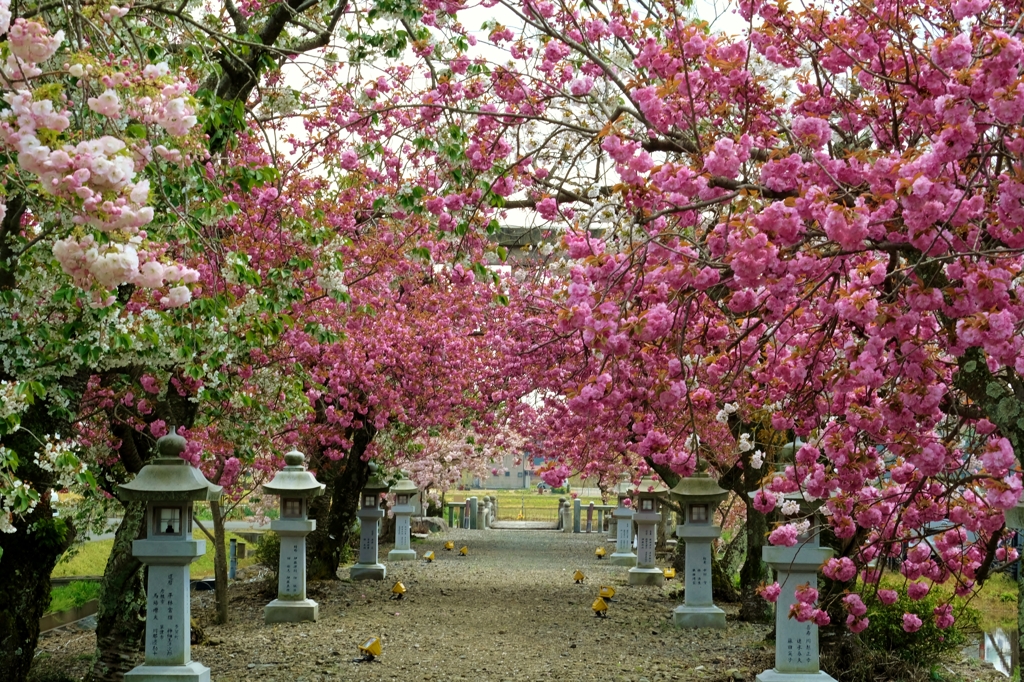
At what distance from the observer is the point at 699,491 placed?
13.0 meters

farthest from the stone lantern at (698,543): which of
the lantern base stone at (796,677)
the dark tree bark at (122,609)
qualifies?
the dark tree bark at (122,609)

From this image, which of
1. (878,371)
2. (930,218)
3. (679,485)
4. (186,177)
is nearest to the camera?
(930,218)

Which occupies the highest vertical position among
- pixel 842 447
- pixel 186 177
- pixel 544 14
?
pixel 544 14

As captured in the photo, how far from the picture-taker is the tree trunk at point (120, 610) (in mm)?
9484

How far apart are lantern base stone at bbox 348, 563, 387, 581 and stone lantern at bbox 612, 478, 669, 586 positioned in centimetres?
449

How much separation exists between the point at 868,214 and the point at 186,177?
3.71m

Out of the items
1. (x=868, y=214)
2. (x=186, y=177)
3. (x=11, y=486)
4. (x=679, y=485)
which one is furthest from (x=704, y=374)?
(x=679, y=485)

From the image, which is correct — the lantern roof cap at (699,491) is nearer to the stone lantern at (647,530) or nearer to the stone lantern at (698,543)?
the stone lantern at (698,543)

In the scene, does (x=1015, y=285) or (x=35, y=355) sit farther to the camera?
(x=35, y=355)

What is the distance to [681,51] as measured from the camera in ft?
15.9

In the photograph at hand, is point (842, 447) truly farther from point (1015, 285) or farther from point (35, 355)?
point (35, 355)

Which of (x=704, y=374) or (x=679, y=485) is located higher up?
(x=704, y=374)

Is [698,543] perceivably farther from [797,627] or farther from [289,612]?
[289,612]

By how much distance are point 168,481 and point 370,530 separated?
9714mm
